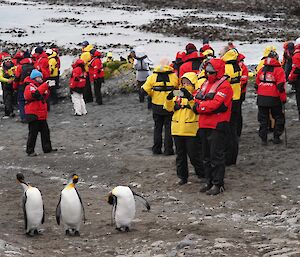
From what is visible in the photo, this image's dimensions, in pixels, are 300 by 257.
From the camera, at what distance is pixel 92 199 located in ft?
35.2

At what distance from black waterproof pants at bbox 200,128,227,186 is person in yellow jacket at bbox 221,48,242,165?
3.53 feet

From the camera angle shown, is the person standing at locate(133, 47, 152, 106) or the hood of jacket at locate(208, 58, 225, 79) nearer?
the hood of jacket at locate(208, 58, 225, 79)

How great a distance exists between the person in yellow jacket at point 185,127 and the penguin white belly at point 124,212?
2.08m

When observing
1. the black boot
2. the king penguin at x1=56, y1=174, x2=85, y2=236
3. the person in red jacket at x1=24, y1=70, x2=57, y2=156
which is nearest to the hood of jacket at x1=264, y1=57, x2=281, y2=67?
the black boot

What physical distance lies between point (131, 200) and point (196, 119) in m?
2.19

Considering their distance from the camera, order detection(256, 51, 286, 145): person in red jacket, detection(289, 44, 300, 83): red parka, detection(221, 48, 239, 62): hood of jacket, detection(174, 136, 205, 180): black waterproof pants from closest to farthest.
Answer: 1. detection(174, 136, 205, 180): black waterproof pants
2. detection(221, 48, 239, 62): hood of jacket
3. detection(256, 51, 286, 145): person in red jacket
4. detection(289, 44, 300, 83): red parka

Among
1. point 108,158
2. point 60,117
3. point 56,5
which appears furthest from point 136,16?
point 108,158

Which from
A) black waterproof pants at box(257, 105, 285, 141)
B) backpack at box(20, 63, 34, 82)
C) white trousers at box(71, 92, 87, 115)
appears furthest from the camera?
white trousers at box(71, 92, 87, 115)

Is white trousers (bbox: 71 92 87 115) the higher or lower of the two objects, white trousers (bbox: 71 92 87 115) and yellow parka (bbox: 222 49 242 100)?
the lower

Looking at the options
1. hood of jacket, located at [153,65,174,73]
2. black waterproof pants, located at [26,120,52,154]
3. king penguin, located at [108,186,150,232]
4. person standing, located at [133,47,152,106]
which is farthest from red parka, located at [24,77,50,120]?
person standing, located at [133,47,152,106]

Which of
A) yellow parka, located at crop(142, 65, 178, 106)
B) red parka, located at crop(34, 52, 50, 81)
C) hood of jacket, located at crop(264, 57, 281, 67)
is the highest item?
hood of jacket, located at crop(264, 57, 281, 67)

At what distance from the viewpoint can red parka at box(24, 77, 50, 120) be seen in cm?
1351

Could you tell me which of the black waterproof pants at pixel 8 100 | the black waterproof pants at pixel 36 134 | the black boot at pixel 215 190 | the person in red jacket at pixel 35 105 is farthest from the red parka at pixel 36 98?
the black waterproof pants at pixel 8 100

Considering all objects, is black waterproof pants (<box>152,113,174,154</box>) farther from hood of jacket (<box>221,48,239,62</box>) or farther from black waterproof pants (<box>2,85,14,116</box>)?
black waterproof pants (<box>2,85,14,116</box>)
